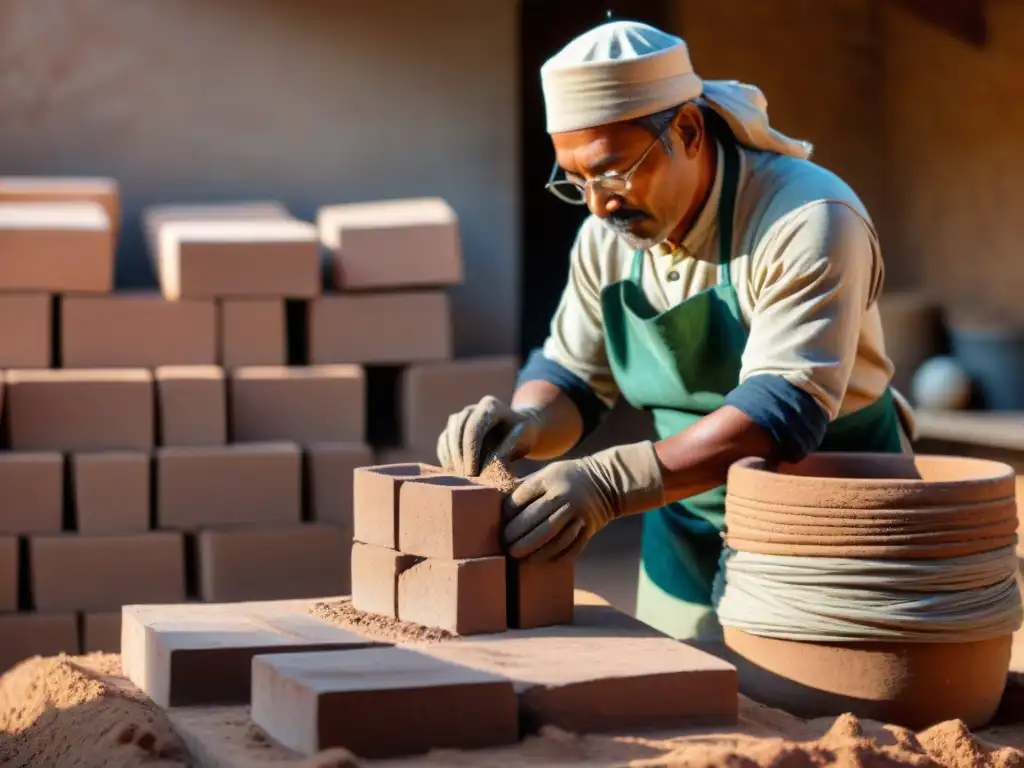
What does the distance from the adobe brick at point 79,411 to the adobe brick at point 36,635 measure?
0.62 metres

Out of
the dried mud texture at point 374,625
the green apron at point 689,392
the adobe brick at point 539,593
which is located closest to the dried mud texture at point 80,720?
the dried mud texture at point 374,625

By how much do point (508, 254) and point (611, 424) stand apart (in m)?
1.83

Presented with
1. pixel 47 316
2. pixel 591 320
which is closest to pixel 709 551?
pixel 591 320

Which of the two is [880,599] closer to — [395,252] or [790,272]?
[790,272]

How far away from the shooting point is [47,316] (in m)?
5.56

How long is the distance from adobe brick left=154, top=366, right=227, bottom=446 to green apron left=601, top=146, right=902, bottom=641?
2207mm

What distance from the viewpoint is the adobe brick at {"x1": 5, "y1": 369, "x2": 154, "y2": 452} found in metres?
5.42

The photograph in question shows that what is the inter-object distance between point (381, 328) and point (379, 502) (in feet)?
9.41

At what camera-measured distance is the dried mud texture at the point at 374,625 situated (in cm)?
287

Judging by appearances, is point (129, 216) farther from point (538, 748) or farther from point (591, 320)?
point (538, 748)

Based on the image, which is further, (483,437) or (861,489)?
(483,437)

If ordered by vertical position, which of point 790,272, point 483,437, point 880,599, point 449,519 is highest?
point 790,272

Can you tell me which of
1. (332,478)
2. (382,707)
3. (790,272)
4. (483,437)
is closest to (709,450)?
(790,272)

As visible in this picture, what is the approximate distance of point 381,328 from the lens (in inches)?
233
